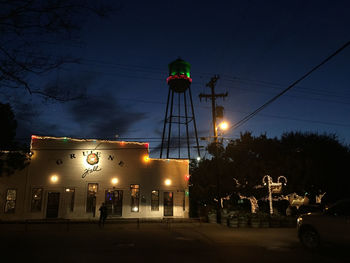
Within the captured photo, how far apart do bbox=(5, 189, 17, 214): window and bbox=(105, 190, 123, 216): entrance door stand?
680 centimetres

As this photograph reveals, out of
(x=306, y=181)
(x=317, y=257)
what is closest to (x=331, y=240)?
(x=317, y=257)

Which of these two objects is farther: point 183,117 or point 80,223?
point 183,117

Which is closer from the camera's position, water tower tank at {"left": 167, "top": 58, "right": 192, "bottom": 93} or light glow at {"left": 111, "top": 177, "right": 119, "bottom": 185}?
light glow at {"left": 111, "top": 177, "right": 119, "bottom": 185}

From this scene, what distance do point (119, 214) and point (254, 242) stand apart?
12927 millimetres

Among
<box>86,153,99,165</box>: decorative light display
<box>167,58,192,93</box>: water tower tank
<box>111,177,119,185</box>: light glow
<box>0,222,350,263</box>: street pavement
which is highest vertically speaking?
<box>167,58,192,93</box>: water tower tank

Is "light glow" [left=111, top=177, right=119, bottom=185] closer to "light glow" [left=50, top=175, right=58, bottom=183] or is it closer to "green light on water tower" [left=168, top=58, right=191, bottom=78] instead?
"light glow" [left=50, top=175, right=58, bottom=183]

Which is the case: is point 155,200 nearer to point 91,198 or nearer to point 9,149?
point 91,198

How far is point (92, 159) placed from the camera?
21.9 metres

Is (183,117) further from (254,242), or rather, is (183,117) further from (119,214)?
(254,242)

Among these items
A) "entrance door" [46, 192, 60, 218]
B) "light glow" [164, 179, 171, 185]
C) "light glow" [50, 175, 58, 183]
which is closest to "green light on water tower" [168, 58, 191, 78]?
"light glow" [164, 179, 171, 185]

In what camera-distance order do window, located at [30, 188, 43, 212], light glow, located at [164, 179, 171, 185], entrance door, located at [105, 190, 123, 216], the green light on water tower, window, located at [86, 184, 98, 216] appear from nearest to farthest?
window, located at [30, 188, 43, 212] → window, located at [86, 184, 98, 216] → entrance door, located at [105, 190, 123, 216] → light glow, located at [164, 179, 171, 185] → the green light on water tower

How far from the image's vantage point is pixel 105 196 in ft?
70.7

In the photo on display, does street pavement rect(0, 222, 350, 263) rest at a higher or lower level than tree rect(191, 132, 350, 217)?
lower

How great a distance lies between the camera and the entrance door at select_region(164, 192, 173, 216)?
22.4 meters
